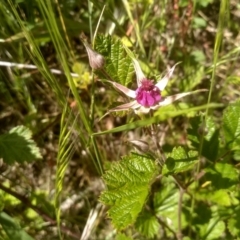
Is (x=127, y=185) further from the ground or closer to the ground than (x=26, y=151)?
closer to the ground

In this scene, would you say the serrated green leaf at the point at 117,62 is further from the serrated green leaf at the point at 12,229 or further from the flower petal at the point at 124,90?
the serrated green leaf at the point at 12,229

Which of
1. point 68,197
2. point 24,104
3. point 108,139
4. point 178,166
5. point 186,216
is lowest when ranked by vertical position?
point 186,216

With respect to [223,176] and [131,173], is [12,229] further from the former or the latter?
[223,176]

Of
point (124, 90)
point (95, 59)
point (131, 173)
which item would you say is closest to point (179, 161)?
point (131, 173)

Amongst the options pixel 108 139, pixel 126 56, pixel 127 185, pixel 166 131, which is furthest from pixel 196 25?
pixel 127 185

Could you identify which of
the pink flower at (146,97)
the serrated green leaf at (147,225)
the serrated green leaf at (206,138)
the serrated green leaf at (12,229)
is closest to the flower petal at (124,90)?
the pink flower at (146,97)

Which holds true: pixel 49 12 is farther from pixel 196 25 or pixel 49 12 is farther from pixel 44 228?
pixel 196 25

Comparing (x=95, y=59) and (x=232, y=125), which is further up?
(x=95, y=59)
